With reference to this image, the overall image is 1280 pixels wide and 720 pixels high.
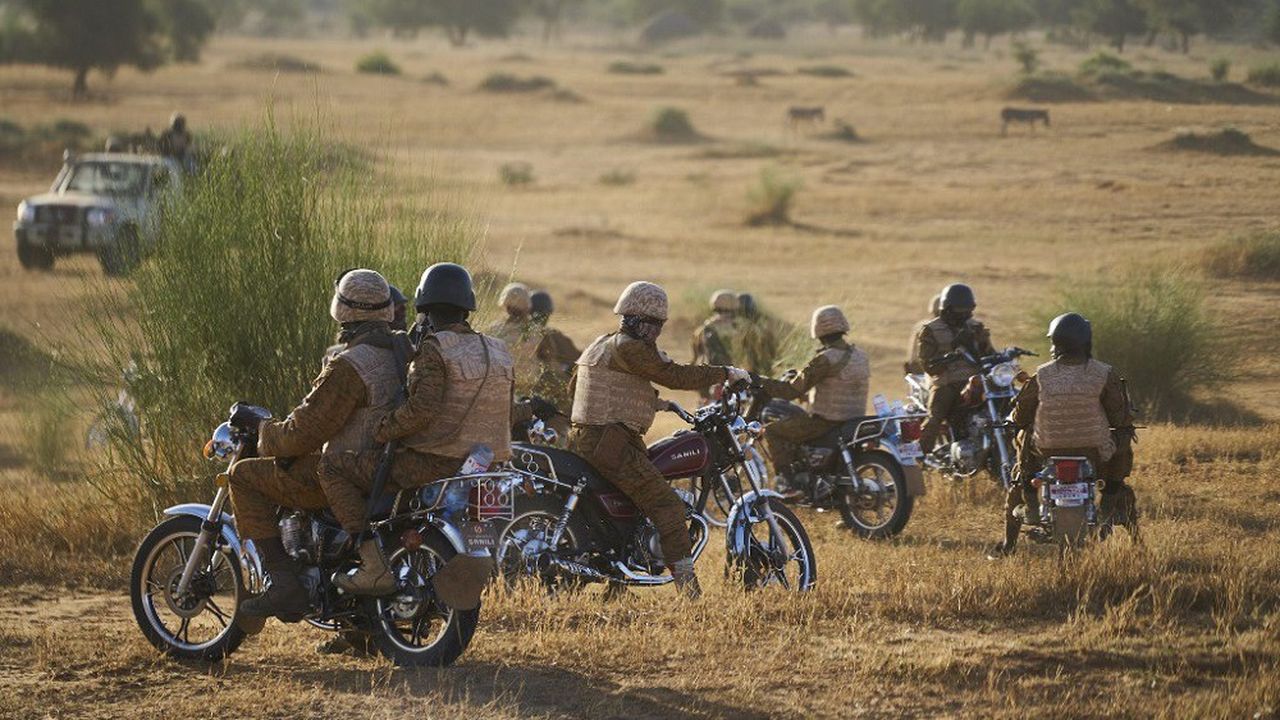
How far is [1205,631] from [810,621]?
5.83ft

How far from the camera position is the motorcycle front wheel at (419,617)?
270 inches

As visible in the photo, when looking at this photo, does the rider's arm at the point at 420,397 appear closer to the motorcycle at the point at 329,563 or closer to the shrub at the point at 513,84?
the motorcycle at the point at 329,563

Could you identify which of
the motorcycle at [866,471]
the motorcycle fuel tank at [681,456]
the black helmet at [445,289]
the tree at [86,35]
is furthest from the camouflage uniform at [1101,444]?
the tree at [86,35]

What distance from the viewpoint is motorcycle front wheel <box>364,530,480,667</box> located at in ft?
22.5

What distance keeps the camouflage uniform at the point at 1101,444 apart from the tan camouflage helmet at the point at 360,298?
3.84 meters

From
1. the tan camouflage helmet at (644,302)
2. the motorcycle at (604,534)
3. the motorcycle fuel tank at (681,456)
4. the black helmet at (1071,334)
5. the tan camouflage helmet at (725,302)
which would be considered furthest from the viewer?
the tan camouflage helmet at (725,302)

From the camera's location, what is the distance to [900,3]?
80375 mm

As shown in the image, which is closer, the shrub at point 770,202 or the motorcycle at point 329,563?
the motorcycle at point 329,563

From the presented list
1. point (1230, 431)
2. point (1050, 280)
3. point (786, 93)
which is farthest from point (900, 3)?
point (1230, 431)

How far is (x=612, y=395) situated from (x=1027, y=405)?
252 cm

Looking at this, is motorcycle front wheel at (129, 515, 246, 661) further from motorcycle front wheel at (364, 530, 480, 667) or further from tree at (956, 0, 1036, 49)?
tree at (956, 0, 1036, 49)

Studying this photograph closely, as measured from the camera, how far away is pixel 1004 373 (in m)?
11.5

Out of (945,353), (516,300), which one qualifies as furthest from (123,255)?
(945,353)

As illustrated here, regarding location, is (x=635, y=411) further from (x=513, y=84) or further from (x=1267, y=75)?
(x=513, y=84)
